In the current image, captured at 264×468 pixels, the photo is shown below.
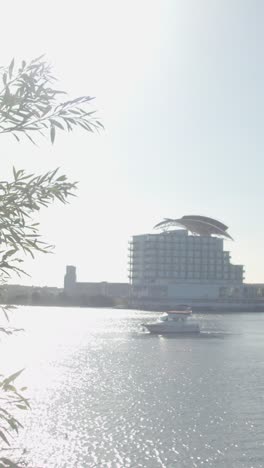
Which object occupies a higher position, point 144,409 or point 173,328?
point 173,328

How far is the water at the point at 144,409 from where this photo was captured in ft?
82.8

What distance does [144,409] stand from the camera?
115ft

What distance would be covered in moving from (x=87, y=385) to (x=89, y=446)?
18.5 metres

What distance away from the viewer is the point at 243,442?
89.8 ft

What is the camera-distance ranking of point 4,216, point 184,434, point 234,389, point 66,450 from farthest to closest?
point 234,389 → point 184,434 → point 66,450 → point 4,216

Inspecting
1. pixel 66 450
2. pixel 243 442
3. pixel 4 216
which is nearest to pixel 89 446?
pixel 66 450

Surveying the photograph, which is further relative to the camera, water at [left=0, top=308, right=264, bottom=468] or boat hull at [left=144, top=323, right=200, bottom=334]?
boat hull at [left=144, top=323, right=200, bottom=334]

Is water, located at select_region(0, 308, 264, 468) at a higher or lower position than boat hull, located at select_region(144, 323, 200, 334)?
lower

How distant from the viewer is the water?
82.8 ft

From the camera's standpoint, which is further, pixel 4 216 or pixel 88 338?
pixel 88 338

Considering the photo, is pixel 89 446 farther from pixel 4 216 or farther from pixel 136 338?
pixel 136 338

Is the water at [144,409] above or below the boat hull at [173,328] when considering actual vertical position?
below

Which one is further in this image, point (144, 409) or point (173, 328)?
point (173, 328)

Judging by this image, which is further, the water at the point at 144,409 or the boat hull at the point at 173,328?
the boat hull at the point at 173,328
